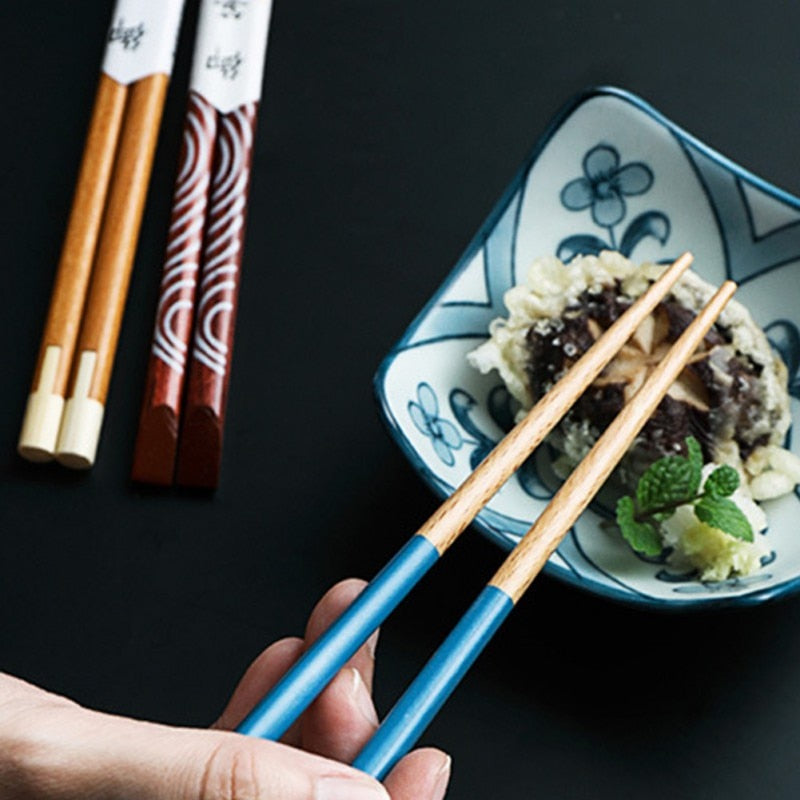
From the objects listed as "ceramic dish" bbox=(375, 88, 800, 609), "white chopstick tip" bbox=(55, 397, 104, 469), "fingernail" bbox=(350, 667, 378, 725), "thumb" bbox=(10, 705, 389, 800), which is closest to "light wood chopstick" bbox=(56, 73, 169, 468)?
"white chopstick tip" bbox=(55, 397, 104, 469)

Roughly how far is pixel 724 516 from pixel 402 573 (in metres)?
0.39

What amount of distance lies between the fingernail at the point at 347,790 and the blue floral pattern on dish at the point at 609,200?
833 mm

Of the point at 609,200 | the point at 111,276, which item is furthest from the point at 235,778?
the point at 609,200

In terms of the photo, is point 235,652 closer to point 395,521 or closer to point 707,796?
point 395,521

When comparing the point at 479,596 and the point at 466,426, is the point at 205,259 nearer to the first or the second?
the point at 466,426

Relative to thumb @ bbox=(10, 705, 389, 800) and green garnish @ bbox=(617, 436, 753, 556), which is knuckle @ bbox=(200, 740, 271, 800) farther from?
green garnish @ bbox=(617, 436, 753, 556)

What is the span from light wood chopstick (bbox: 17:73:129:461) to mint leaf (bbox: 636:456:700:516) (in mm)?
605

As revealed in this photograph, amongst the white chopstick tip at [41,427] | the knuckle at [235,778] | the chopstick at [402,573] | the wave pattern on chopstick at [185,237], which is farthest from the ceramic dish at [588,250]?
the knuckle at [235,778]

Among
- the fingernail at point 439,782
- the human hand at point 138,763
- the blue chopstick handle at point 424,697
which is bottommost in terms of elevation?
the fingernail at point 439,782

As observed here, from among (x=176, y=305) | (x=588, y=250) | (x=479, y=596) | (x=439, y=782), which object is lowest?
(x=439, y=782)

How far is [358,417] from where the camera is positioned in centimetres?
134

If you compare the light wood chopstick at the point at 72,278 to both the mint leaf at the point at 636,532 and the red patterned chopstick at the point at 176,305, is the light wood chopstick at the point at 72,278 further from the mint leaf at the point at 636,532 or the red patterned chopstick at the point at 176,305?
the mint leaf at the point at 636,532

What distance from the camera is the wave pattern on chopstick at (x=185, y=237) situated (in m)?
1.32

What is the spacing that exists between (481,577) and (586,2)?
0.92 metres
